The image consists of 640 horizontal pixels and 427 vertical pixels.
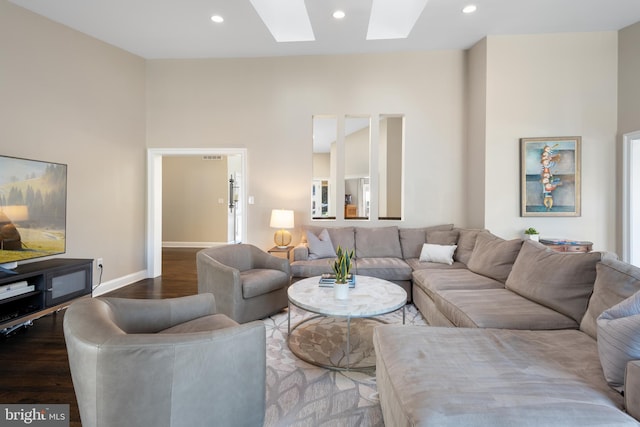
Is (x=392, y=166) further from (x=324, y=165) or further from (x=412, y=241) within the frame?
(x=324, y=165)

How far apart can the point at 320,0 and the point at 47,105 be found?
3126 millimetres

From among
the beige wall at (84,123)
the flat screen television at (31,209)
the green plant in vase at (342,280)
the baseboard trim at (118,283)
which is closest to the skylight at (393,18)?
the green plant in vase at (342,280)

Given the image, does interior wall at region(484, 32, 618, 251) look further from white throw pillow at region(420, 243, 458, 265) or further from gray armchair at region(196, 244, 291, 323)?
gray armchair at region(196, 244, 291, 323)

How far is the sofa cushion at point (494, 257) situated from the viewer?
8.99ft

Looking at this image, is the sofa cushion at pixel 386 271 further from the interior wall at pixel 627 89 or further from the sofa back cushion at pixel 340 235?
the interior wall at pixel 627 89

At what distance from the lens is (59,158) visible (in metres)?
3.26

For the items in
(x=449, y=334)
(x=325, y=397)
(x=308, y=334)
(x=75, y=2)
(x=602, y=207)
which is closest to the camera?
(x=449, y=334)

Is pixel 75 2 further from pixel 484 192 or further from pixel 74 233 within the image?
pixel 484 192

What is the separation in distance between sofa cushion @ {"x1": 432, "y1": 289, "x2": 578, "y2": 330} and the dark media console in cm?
343

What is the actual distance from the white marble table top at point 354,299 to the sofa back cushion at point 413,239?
→ 4.72 ft

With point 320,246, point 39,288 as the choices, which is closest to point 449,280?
point 320,246

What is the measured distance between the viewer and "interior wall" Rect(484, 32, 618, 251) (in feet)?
12.1

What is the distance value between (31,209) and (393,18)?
4475mm

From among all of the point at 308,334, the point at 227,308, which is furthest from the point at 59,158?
the point at 308,334
